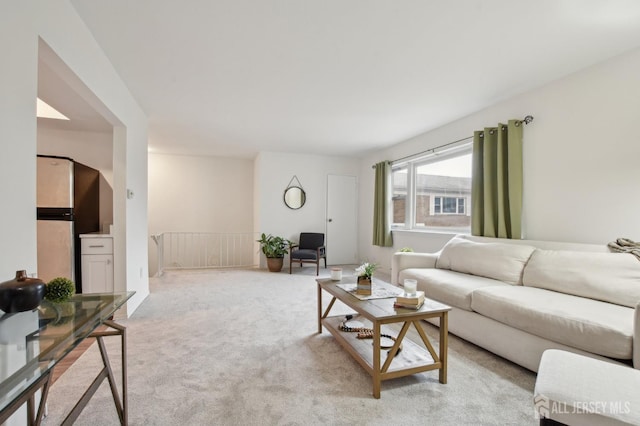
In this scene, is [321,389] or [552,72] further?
[552,72]

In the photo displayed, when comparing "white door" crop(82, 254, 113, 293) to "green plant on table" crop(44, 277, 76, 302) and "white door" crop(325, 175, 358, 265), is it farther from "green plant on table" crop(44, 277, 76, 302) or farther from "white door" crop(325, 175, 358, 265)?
"white door" crop(325, 175, 358, 265)

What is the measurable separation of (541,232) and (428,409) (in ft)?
7.64

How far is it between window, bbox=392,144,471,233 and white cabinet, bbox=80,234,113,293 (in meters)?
4.21

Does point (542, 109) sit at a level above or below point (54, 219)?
above

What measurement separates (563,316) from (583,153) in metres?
1.70

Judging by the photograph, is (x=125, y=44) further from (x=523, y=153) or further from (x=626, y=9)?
(x=523, y=153)

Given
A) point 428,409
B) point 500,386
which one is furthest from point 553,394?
point 500,386

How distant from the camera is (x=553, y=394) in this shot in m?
1.03

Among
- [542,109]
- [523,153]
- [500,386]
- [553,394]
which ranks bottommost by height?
[500,386]

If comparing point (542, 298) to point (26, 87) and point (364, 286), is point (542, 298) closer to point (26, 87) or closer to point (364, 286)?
point (364, 286)

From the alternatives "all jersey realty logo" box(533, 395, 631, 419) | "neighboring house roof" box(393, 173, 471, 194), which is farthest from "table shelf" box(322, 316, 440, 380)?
"neighboring house roof" box(393, 173, 471, 194)

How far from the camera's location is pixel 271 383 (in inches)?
70.8

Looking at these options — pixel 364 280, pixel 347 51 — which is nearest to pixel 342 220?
pixel 364 280

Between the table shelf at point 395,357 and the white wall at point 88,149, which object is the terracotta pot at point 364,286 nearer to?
the table shelf at point 395,357
